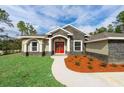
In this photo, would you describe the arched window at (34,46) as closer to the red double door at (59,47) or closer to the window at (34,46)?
the window at (34,46)

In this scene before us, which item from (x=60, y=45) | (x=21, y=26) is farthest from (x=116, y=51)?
(x=21, y=26)

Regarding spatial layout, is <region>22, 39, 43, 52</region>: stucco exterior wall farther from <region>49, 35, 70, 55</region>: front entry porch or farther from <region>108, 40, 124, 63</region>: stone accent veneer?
<region>108, 40, 124, 63</region>: stone accent veneer

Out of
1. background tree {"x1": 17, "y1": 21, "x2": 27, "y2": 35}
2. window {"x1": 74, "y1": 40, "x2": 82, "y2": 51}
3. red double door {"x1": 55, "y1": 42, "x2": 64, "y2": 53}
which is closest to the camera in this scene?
red double door {"x1": 55, "y1": 42, "x2": 64, "y2": 53}

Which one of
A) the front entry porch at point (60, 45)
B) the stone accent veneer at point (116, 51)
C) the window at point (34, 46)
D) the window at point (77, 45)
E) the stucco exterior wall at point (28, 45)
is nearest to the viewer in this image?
the stone accent veneer at point (116, 51)

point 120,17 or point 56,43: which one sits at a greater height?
point 120,17

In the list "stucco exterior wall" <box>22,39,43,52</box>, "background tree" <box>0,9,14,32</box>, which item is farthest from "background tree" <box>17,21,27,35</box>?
"stucco exterior wall" <box>22,39,43,52</box>

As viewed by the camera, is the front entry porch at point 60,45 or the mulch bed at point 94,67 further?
the front entry porch at point 60,45

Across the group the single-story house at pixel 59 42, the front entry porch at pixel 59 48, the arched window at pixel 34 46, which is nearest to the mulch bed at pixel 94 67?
the single-story house at pixel 59 42

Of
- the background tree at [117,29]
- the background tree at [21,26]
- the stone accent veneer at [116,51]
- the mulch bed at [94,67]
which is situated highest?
the background tree at [21,26]

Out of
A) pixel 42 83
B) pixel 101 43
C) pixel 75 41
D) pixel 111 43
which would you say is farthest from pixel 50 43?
pixel 42 83

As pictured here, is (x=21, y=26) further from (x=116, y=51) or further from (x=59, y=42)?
(x=116, y=51)

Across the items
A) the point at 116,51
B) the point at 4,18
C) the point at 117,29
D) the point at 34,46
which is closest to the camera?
the point at 116,51
